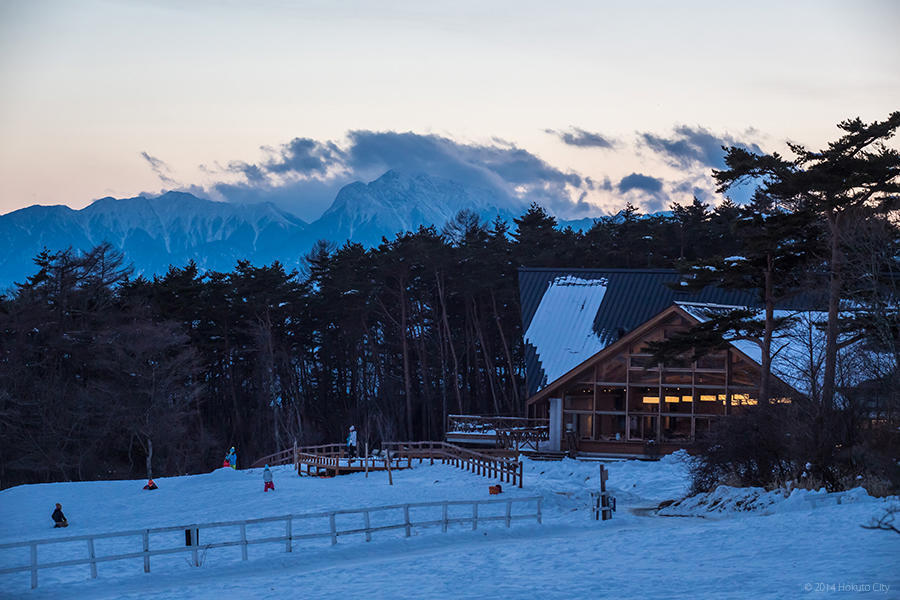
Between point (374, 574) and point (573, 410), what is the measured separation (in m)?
24.7

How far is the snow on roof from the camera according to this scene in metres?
44.1

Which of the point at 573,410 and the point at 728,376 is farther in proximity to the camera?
the point at 573,410

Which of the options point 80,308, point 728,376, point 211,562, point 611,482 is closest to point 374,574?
point 211,562

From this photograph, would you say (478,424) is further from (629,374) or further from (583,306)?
(629,374)

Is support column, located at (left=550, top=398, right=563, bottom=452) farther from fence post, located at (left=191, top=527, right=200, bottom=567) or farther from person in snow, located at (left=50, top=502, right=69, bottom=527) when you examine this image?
fence post, located at (left=191, top=527, right=200, bottom=567)

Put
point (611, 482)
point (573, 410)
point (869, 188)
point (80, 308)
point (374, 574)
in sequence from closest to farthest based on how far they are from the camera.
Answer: point (374, 574), point (869, 188), point (611, 482), point (573, 410), point (80, 308)

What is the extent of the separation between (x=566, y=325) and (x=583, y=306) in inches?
70.0

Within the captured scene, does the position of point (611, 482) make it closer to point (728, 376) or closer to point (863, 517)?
point (728, 376)

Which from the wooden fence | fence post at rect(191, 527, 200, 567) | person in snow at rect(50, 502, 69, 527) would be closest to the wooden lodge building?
the wooden fence

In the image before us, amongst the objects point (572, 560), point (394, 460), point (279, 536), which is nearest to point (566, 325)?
point (394, 460)

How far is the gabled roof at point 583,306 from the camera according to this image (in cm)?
4444

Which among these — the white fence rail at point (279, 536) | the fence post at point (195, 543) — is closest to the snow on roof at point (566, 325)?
the white fence rail at point (279, 536)

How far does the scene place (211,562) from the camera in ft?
70.4

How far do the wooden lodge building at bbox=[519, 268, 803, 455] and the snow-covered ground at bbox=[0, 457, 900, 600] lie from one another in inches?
367
